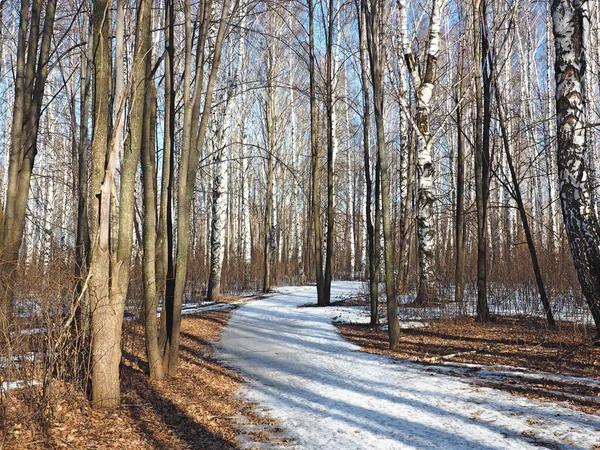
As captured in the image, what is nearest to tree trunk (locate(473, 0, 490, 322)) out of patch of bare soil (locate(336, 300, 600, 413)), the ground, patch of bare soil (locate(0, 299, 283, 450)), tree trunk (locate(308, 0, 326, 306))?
patch of bare soil (locate(336, 300, 600, 413))

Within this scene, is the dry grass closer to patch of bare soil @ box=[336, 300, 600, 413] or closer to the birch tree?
patch of bare soil @ box=[336, 300, 600, 413]

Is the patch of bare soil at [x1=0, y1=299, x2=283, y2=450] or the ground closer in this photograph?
the patch of bare soil at [x1=0, y1=299, x2=283, y2=450]

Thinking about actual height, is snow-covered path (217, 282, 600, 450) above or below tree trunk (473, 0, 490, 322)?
below

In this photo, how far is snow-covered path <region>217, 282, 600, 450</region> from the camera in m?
3.46

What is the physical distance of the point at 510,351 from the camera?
21.1ft

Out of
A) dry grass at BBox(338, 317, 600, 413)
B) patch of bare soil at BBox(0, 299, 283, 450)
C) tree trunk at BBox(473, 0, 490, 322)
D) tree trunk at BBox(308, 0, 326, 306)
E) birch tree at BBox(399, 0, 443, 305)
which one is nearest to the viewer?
patch of bare soil at BBox(0, 299, 283, 450)

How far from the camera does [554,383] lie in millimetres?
4742

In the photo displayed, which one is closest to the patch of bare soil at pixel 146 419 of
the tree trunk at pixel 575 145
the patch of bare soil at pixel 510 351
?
the patch of bare soil at pixel 510 351

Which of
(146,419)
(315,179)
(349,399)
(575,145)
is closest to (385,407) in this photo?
(349,399)

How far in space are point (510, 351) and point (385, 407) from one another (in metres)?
3.02

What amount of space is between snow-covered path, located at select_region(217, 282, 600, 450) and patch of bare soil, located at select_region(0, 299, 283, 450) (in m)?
0.34

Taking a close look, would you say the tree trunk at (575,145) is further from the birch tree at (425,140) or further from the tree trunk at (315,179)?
the tree trunk at (315,179)

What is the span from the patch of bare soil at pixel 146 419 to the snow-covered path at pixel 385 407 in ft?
1.11

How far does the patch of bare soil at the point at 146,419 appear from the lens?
11.0 ft
